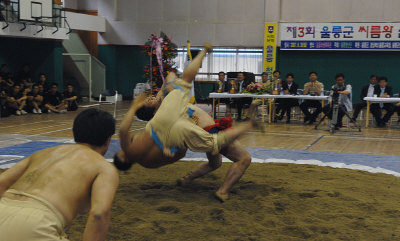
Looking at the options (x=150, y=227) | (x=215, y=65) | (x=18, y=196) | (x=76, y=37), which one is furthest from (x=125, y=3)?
(x=18, y=196)

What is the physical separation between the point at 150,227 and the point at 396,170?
2695mm

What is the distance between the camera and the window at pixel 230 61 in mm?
12656

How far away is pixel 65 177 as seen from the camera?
151cm

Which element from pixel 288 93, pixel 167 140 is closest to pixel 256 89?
pixel 288 93

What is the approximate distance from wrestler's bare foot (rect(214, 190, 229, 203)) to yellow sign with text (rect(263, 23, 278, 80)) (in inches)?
363

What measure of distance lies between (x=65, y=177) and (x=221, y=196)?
177 cm

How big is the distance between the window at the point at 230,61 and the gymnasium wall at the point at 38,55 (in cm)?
340

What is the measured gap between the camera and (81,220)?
8.95 feet

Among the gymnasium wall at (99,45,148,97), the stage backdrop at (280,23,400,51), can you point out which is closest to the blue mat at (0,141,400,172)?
the stage backdrop at (280,23,400,51)

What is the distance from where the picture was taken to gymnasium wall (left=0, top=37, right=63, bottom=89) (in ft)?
35.8

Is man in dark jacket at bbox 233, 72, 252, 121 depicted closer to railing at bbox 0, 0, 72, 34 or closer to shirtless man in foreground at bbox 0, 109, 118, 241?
railing at bbox 0, 0, 72, 34

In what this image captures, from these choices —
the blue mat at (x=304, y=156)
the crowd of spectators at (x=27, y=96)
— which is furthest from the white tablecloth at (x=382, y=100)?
the crowd of spectators at (x=27, y=96)

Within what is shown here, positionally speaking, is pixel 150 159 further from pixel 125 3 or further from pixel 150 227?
pixel 125 3

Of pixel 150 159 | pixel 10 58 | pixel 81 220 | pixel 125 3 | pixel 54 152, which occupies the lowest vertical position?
pixel 81 220
